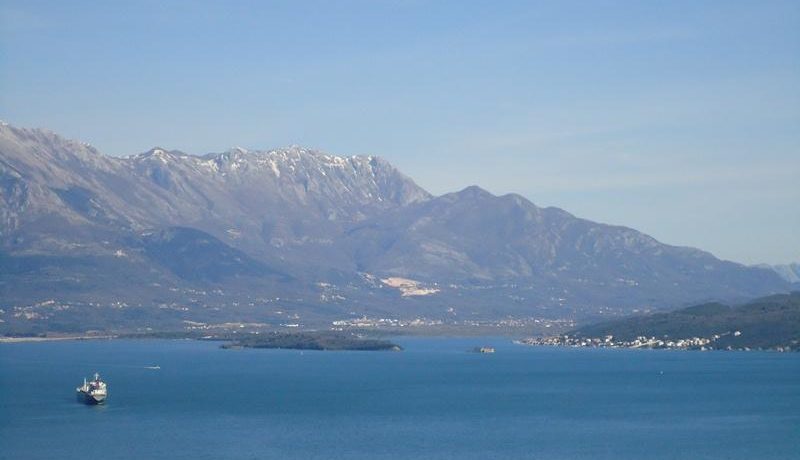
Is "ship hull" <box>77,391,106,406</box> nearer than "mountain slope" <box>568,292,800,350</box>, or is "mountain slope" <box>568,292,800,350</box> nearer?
"ship hull" <box>77,391,106,406</box>

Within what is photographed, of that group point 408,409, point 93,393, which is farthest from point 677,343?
point 93,393

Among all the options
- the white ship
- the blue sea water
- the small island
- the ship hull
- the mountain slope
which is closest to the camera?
the blue sea water

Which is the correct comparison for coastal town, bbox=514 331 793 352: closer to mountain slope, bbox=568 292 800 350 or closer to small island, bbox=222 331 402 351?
mountain slope, bbox=568 292 800 350

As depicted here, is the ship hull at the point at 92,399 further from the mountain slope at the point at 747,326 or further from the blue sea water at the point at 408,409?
the mountain slope at the point at 747,326

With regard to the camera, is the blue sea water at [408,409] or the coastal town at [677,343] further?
the coastal town at [677,343]

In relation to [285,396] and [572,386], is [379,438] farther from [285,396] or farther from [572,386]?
[572,386]

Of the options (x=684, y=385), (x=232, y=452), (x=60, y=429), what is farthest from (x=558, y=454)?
(x=684, y=385)

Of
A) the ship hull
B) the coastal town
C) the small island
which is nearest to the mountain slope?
the coastal town

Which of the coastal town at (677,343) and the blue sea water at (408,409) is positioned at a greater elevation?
the coastal town at (677,343)

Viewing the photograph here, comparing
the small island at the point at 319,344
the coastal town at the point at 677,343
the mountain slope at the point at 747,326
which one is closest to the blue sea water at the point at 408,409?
the mountain slope at the point at 747,326
